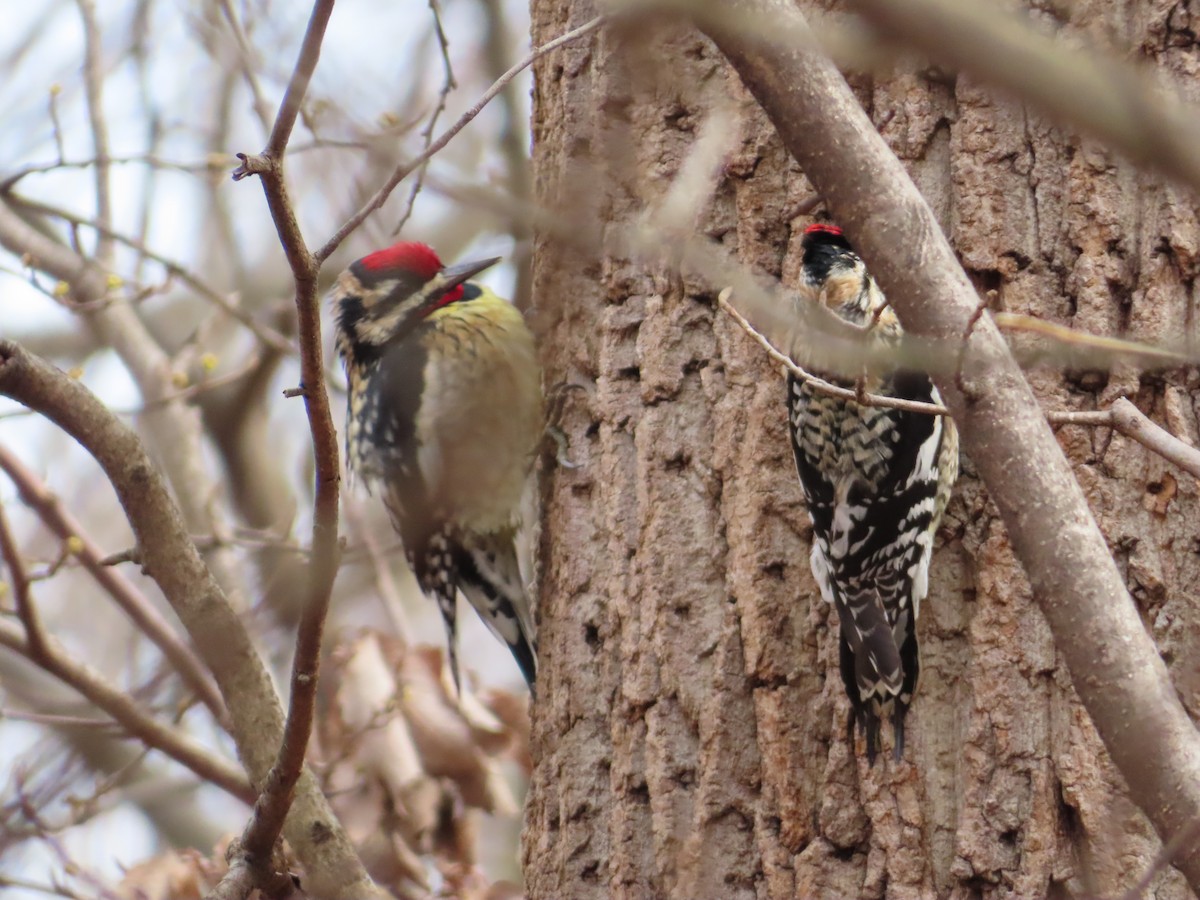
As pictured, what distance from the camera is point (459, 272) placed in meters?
4.13

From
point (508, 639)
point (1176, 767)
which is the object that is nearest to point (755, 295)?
point (1176, 767)

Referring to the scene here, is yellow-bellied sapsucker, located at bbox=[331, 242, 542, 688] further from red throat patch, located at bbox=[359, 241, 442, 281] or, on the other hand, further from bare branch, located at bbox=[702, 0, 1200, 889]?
bare branch, located at bbox=[702, 0, 1200, 889]

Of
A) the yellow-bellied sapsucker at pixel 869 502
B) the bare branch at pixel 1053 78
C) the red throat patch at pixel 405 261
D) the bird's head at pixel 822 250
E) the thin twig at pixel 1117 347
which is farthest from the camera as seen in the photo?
the red throat patch at pixel 405 261

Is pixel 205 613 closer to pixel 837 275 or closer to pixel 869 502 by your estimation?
pixel 869 502

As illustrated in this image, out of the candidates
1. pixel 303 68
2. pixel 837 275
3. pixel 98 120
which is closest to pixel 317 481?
pixel 303 68

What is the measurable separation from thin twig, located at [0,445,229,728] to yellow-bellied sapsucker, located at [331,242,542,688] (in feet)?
2.27

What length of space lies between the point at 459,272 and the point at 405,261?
0.27m

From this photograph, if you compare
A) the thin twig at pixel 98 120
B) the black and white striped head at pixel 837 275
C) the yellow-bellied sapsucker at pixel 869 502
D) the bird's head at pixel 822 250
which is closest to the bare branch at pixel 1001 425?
the yellow-bellied sapsucker at pixel 869 502

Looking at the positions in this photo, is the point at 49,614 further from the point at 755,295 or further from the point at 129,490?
the point at 755,295

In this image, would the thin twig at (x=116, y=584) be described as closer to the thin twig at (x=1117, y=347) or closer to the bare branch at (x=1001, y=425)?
the bare branch at (x=1001, y=425)

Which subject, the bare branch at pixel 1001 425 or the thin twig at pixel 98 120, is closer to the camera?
the bare branch at pixel 1001 425

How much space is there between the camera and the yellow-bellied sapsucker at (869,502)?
2.56m

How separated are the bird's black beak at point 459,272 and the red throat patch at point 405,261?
5 cm

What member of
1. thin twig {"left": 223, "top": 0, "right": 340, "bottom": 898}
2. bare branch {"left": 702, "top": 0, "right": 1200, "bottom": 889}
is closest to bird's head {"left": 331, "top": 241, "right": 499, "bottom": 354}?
thin twig {"left": 223, "top": 0, "right": 340, "bottom": 898}
